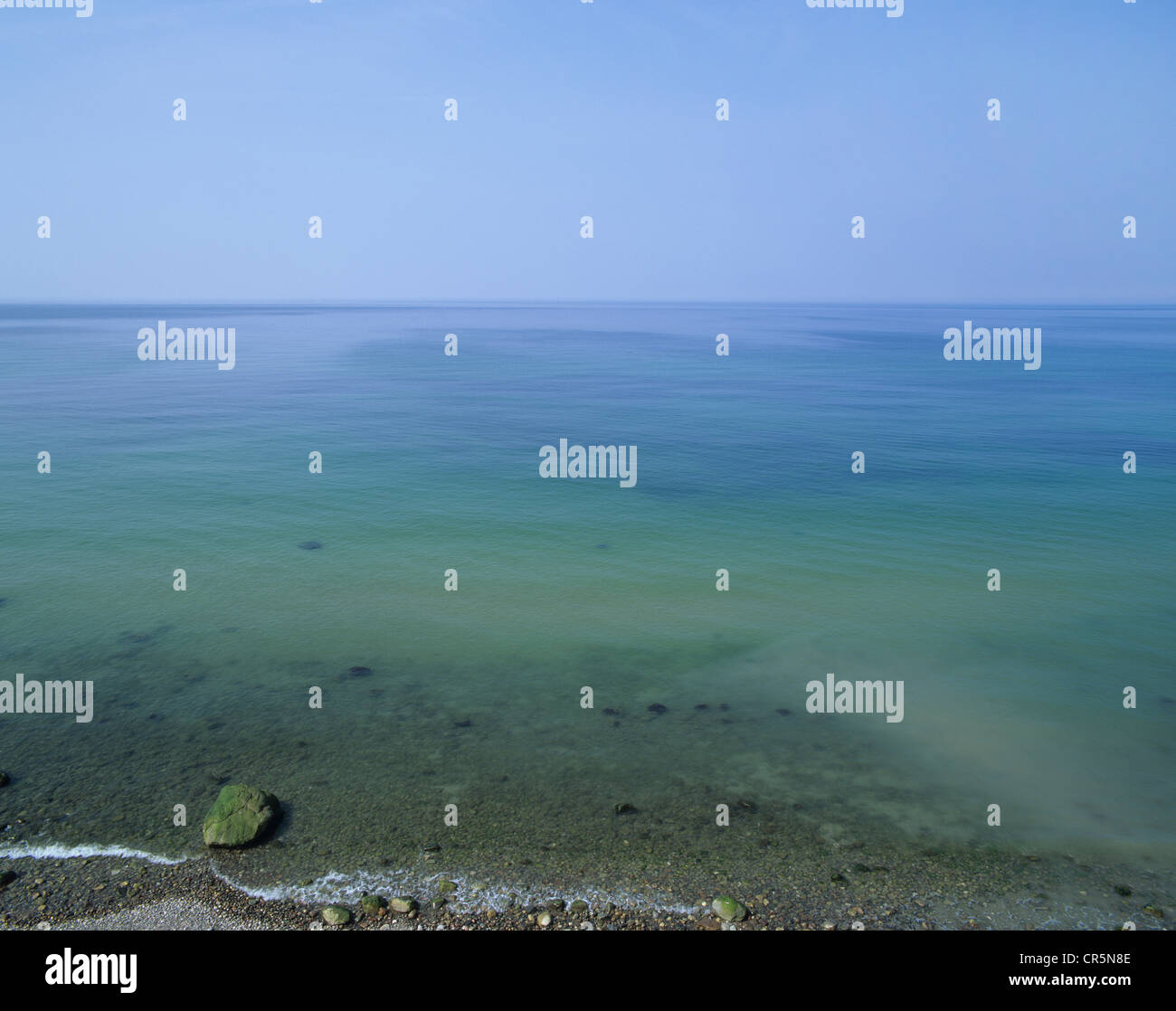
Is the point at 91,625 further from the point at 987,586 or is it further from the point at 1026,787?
the point at 987,586

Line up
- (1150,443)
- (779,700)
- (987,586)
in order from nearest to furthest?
1. (779,700)
2. (987,586)
3. (1150,443)

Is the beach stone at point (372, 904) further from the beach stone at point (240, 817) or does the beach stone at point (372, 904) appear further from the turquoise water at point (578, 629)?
the beach stone at point (240, 817)

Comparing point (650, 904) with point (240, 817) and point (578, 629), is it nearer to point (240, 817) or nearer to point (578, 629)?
point (240, 817)

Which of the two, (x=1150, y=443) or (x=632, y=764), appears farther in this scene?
(x=1150, y=443)

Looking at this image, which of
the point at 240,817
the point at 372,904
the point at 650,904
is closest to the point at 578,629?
the point at 240,817

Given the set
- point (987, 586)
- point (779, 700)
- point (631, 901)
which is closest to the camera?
point (631, 901)

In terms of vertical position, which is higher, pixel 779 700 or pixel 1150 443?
pixel 1150 443

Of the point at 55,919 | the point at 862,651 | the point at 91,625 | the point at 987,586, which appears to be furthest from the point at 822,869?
the point at 91,625
